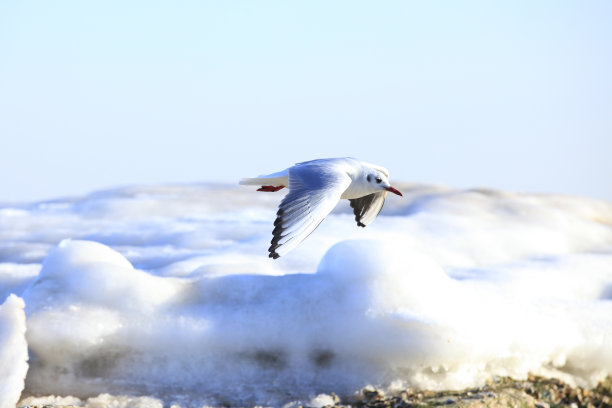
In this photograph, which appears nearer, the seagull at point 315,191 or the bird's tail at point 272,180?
the seagull at point 315,191

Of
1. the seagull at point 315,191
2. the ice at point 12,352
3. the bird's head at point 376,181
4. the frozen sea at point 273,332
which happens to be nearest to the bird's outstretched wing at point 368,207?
the seagull at point 315,191

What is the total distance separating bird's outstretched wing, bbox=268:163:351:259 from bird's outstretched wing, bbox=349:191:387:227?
882 millimetres

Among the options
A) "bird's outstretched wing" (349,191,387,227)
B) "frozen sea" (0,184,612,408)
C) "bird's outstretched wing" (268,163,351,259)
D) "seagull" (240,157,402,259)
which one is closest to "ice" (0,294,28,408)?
"frozen sea" (0,184,612,408)

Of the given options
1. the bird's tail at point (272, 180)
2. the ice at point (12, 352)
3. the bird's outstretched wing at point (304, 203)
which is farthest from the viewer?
the ice at point (12, 352)

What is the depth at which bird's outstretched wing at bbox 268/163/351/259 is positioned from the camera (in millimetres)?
3537

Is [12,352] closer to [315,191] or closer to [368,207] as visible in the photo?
[315,191]

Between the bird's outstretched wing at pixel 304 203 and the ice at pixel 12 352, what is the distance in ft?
6.37

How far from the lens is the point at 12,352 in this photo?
4.79m

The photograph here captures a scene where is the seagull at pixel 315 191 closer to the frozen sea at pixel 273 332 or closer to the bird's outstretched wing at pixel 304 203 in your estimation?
the bird's outstretched wing at pixel 304 203

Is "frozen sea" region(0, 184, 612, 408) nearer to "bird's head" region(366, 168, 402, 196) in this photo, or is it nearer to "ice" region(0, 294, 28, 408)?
"ice" region(0, 294, 28, 408)

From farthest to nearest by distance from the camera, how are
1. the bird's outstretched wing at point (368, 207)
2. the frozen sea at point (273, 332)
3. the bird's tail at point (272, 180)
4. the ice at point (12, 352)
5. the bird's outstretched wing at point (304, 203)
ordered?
the bird's outstretched wing at point (368, 207)
the frozen sea at point (273, 332)
the ice at point (12, 352)
the bird's tail at point (272, 180)
the bird's outstretched wing at point (304, 203)

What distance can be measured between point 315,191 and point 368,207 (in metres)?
1.35

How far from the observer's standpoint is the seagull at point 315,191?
359cm

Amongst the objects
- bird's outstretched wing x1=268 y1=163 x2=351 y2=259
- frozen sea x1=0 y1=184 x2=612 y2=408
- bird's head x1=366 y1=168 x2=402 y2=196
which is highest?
bird's outstretched wing x1=268 y1=163 x2=351 y2=259
